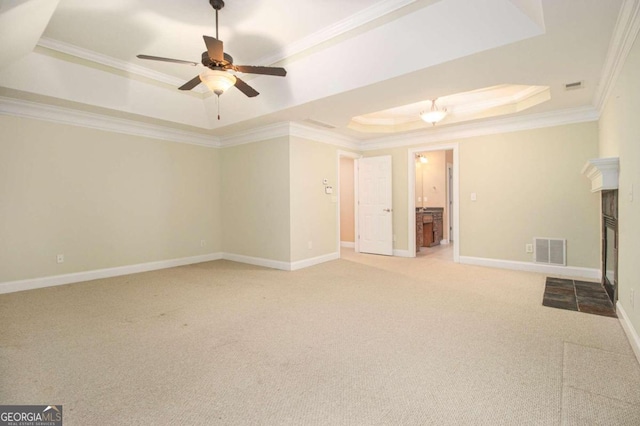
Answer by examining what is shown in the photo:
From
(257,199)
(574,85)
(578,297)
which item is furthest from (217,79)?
(578,297)

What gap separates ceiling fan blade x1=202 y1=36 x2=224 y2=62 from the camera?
2676mm

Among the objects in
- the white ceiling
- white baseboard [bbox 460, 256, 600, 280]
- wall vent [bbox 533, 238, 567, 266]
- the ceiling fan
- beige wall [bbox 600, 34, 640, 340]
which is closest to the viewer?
beige wall [bbox 600, 34, 640, 340]

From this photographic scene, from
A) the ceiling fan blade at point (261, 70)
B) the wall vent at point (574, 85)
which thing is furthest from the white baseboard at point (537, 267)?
the ceiling fan blade at point (261, 70)

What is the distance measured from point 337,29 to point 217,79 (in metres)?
1.39

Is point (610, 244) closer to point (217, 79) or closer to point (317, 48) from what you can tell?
point (317, 48)

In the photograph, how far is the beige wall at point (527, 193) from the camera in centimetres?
467

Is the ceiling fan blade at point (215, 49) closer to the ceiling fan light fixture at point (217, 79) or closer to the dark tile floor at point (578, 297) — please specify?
the ceiling fan light fixture at point (217, 79)

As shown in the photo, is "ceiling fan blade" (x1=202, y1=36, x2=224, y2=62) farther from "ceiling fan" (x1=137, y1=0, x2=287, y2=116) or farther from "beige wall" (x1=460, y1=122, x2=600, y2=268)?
"beige wall" (x1=460, y1=122, x2=600, y2=268)

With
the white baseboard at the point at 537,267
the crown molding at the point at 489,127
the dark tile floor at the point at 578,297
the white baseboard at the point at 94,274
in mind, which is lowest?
the dark tile floor at the point at 578,297

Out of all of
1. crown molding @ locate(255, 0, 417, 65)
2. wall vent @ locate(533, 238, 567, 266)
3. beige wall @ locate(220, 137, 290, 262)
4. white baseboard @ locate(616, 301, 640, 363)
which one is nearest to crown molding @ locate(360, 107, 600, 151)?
wall vent @ locate(533, 238, 567, 266)

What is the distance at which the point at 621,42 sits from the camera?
2551 mm

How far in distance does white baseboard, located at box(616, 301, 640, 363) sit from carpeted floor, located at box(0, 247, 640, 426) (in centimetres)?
7

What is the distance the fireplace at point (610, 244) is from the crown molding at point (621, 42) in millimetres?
1160

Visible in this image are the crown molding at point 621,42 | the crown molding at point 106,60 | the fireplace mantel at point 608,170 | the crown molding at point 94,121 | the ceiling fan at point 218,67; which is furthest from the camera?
the crown molding at point 94,121
